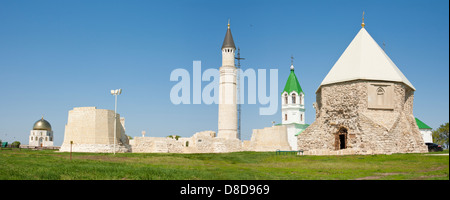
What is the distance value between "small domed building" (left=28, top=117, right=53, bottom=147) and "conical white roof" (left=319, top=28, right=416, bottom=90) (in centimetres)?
5935

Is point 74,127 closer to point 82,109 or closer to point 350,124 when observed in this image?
point 82,109

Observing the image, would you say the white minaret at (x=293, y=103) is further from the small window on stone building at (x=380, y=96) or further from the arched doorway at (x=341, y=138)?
the small window on stone building at (x=380, y=96)

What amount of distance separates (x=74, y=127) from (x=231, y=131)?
2614 centimetres

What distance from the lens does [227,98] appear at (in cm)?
6100

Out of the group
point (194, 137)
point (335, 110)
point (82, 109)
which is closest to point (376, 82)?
point (335, 110)

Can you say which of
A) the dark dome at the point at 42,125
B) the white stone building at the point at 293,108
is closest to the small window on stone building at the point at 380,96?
the white stone building at the point at 293,108

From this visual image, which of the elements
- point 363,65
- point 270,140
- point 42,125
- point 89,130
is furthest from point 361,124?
point 42,125

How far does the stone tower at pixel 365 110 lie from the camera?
31.5 meters

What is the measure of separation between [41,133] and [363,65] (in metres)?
64.9

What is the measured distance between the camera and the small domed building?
2972 inches

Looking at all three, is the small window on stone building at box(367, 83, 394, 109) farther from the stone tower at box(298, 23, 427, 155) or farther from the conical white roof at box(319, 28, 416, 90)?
the conical white roof at box(319, 28, 416, 90)

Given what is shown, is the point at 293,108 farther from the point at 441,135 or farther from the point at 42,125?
the point at 42,125

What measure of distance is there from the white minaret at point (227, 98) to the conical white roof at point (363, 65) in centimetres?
2575

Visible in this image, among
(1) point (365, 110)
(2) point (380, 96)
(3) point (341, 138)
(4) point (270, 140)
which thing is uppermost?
(2) point (380, 96)
